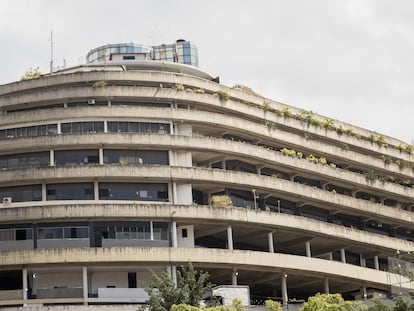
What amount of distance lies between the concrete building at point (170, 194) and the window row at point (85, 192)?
0.07 m

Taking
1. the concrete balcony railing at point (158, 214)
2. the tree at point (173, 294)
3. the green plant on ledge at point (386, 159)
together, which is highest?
the green plant on ledge at point (386, 159)

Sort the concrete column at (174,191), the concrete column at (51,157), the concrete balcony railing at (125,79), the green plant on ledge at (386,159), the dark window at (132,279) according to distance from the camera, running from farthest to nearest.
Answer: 1. the green plant on ledge at (386,159)
2. the concrete balcony railing at (125,79)
3. the concrete column at (51,157)
4. the concrete column at (174,191)
5. the dark window at (132,279)

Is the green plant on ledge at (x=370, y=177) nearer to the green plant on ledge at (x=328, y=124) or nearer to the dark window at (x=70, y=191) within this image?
the green plant on ledge at (x=328, y=124)

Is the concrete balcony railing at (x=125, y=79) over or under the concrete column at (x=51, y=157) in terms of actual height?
over

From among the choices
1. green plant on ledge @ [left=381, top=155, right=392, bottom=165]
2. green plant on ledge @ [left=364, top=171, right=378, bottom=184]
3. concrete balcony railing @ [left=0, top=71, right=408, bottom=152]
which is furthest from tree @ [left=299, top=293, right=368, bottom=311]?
green plant on ledge @ [left=381, top=155, right=392, bottom=165]

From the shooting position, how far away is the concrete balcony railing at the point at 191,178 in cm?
A: 5438

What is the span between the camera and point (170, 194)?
5638 cm

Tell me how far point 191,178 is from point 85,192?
6.85 metres

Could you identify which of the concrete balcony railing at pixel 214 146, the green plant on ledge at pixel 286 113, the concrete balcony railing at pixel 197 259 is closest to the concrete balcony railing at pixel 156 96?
the green plant on ledge at pixel 286 113

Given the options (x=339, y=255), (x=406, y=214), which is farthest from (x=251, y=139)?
(x=406, y=214)

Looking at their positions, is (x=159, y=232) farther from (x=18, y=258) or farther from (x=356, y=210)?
(x=356, y=210)

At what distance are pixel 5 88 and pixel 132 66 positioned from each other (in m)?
10.5

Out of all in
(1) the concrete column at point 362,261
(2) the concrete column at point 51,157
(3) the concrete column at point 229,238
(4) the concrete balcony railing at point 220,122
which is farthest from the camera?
(1) the concrete column at point 362,261

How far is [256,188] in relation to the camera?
5900cm
